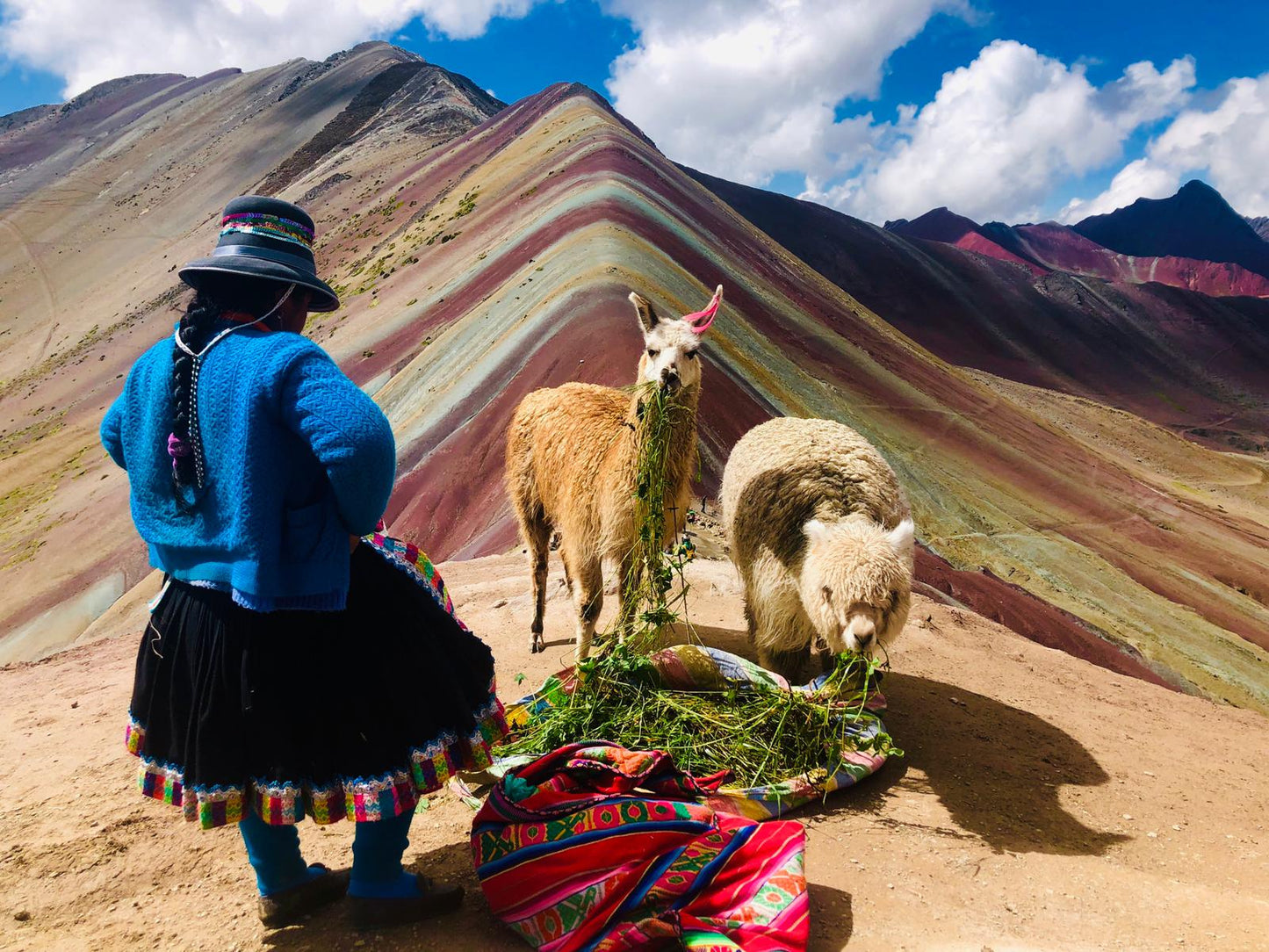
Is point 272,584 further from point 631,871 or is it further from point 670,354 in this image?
point 670,354

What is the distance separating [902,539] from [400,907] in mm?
2853

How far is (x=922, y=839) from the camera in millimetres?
3203

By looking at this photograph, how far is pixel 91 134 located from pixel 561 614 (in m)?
82.2

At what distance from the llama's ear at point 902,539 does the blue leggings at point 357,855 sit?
2693 mm

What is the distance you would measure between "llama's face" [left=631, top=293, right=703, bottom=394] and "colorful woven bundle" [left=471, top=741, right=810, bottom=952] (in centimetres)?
229

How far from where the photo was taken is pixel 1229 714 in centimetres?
620

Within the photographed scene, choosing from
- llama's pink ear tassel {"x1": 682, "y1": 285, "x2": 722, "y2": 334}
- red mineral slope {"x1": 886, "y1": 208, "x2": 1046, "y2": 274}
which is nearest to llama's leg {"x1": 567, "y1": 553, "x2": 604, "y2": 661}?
llama's pink ear tassel {"x1": 682, "y1": 285, "x2": 722, "y2": 334}

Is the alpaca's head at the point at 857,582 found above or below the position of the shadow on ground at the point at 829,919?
above

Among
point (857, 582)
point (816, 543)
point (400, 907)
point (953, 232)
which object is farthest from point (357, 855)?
point (953, 232)

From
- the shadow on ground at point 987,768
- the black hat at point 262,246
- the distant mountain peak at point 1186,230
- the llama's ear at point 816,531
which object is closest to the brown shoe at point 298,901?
the black hat at point 262,246

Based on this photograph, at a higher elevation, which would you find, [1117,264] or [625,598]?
[1117,264]

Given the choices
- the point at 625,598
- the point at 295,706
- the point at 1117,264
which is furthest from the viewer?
the point at 1117,264

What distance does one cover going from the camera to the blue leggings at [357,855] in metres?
2.31

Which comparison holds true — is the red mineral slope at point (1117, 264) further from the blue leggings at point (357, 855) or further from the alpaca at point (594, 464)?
the blue leggings at point (357, 855)
